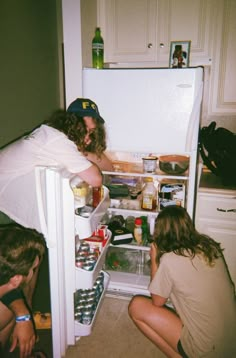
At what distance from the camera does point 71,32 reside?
6.97ft

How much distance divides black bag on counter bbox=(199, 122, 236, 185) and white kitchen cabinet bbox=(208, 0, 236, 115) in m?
0.25

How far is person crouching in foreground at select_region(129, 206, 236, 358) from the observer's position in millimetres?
1563

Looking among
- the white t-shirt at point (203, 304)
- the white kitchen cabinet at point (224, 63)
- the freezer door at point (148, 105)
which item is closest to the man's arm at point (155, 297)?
the white t-shirt at point (203, 304)

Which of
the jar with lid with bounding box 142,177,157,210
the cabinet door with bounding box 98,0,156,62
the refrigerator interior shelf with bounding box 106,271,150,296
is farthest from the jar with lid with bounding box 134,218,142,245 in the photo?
the cabinet door with bounding box 98,0,156,62

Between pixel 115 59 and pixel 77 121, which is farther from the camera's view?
pixel 115 59

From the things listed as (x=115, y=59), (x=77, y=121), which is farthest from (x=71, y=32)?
(x=77, y=121)

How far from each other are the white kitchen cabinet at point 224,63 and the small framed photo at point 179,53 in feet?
0.73

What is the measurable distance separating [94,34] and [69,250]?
5.51 ft

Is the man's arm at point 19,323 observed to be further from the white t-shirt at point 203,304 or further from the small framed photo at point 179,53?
the small framed photo at point 179,53

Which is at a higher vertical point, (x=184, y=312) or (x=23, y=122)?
(x=23, y=122)

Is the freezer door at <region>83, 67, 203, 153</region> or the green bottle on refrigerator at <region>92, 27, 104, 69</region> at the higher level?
the green bottle on refrigerator at <region>92, 27, 104, 69</region>

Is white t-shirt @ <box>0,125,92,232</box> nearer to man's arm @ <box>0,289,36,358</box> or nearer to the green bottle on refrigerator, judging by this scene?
man's arm @ <box>0,289,36,358</box>

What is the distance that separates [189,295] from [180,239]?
11.3 inches

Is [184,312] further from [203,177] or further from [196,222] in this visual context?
[203,177]
